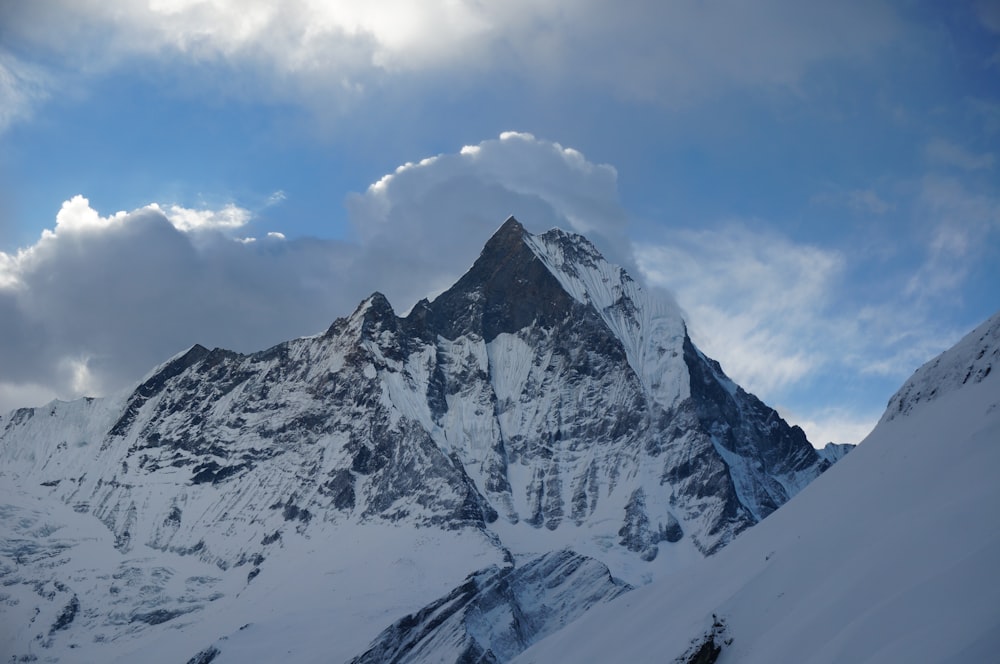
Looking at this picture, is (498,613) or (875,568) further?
(498,613)

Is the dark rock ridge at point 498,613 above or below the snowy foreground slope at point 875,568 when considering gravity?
above

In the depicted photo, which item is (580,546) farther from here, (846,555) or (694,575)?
(846,555)

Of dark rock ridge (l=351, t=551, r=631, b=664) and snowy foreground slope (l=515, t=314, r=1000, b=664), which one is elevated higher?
dark rock ridge (l=351, t=551, r=631, b=664)

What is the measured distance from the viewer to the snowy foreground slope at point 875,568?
4181 centimetres

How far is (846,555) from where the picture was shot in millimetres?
56250

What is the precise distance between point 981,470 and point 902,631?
1620cm

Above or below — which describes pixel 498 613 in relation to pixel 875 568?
above

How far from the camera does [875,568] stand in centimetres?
5009

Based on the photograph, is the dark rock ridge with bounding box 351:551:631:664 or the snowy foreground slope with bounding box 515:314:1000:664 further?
the dark rock ridge with bounding box 351:551:631:664

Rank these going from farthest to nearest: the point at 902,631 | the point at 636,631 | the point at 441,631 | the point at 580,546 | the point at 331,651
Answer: the point at 580,546 → the point at 331,651 → the point at 441,631 → the point at 636,631 → the point at 902,631

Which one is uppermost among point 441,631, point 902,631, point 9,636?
point 9,636

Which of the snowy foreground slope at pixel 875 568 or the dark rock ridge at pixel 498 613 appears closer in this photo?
the snowy foreground slope at pixel 875 568

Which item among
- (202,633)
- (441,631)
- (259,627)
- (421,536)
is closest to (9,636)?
(202,633)

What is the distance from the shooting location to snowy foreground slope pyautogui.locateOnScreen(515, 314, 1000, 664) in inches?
1646
